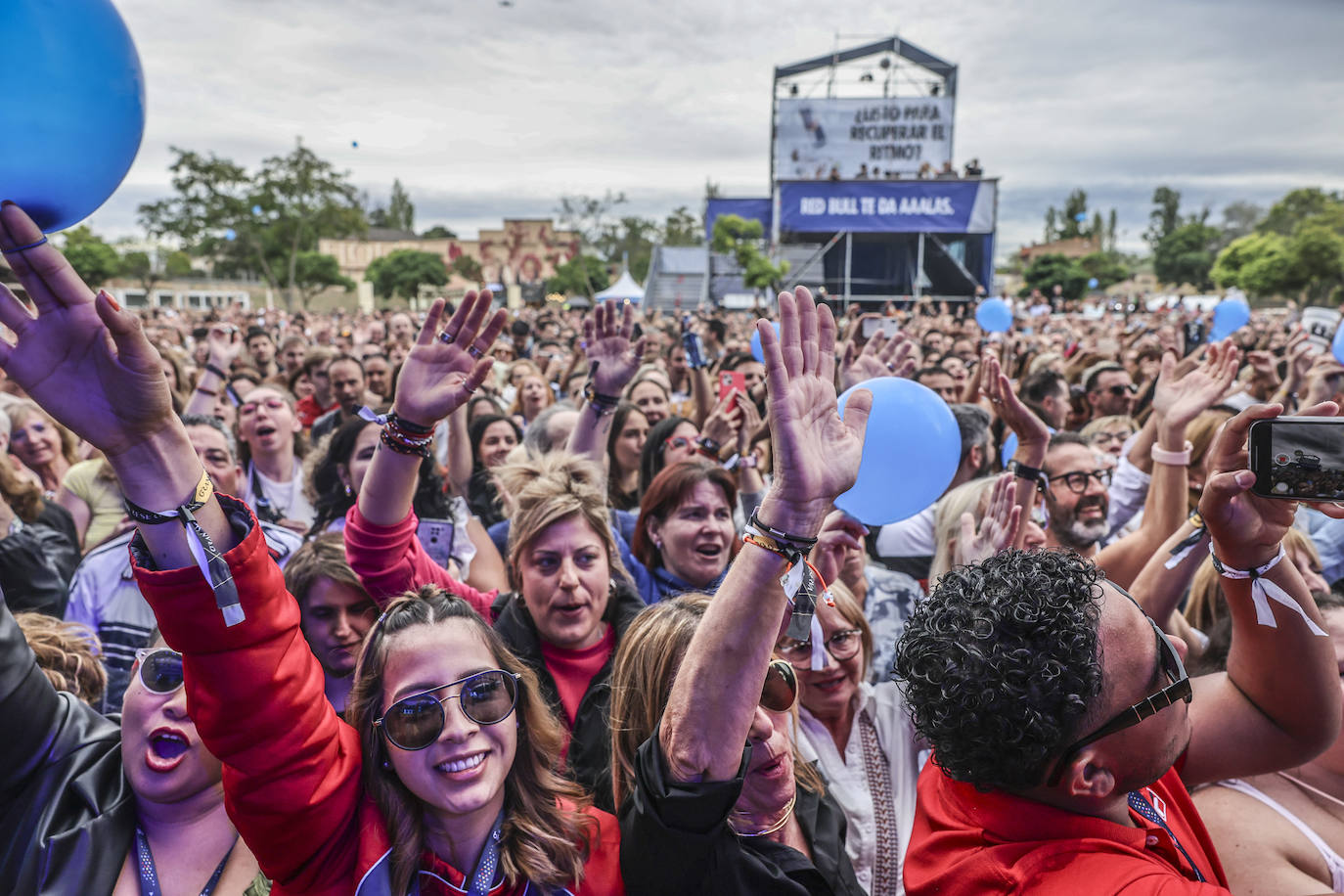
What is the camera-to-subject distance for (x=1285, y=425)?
156 cm

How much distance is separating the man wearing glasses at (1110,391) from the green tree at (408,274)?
45693 millimetres

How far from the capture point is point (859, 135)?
3647 cm

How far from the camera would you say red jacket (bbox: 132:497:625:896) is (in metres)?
1.36

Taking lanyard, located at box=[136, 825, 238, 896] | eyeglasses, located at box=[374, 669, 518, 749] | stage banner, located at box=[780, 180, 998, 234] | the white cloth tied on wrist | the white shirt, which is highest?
stage banner, located at box=[780, 180, 998, 234]

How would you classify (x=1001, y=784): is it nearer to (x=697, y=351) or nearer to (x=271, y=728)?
(x=271, y=728)

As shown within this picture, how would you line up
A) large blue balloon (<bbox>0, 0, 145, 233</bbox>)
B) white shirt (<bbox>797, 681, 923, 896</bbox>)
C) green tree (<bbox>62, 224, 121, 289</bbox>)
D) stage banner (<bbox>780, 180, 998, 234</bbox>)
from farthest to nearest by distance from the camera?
green tree (<bbox>62, 224, 121, 289</bbox>) < stage banner (<bbox>780, 180, 998, 234</bbox>) < white shirt (<bbox>797, 681, 923, 896</bbox>) < large blue balloon (<bbox>0, 0, 145, 233</bbox>)

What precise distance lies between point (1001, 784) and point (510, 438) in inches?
152

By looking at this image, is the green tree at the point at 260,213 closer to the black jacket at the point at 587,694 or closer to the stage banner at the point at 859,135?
the stage banner at the point at 859,135

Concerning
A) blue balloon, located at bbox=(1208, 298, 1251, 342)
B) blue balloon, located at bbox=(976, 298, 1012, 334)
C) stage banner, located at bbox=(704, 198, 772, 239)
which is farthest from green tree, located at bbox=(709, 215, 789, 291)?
blue balloon, located at bbox=(1208, 298, 1251, 342)

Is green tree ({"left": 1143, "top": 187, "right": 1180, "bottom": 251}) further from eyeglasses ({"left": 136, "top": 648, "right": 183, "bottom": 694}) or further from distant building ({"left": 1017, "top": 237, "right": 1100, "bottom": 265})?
eyeglasses ({"left": 136, "top": 648, "right": 183, "bottom": 694})

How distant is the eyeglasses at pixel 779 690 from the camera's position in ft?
6.00

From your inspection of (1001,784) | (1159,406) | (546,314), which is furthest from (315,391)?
(546,314)

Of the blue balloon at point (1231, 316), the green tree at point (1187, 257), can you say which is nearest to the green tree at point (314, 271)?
the blue balloon at point (1231, 316)

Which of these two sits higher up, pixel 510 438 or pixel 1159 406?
pixel 1159 406
